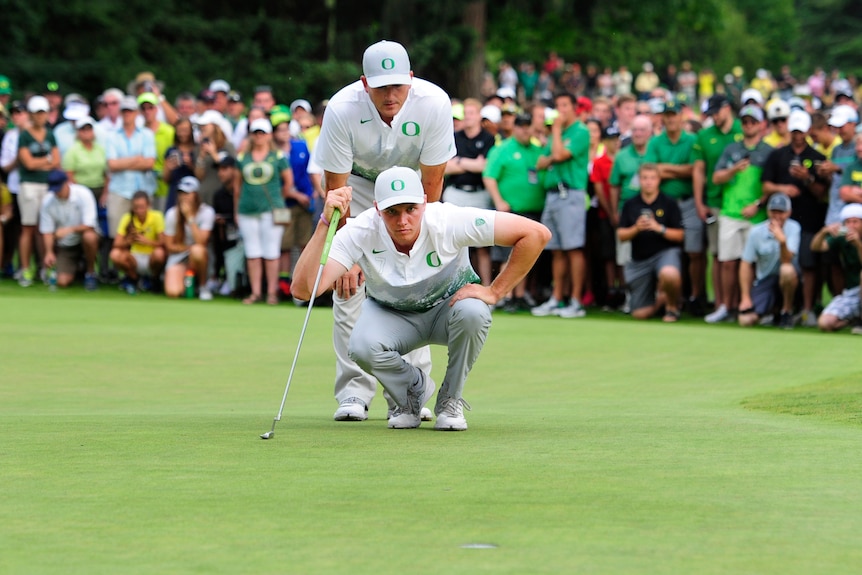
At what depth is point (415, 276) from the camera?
7.74 meters

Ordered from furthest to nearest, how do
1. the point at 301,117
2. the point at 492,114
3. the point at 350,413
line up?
the point at 301,117
the point at 492,114
the point at 350,413

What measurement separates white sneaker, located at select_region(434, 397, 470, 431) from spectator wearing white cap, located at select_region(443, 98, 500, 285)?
978 cm

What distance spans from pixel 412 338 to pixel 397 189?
3.37 feet

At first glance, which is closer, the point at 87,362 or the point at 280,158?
the point at 87,362

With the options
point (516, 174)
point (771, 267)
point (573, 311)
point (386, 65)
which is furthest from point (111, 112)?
point (386, 65)

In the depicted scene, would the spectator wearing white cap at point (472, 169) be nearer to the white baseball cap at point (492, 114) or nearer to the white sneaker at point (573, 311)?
the white baseball cap at point (492, 114)

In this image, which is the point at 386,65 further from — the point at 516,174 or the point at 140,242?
the point at 140,242

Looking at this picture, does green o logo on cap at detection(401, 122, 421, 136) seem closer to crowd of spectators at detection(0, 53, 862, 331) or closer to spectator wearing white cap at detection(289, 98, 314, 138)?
crowd of spectators at detection(0, 53, 862, 331)

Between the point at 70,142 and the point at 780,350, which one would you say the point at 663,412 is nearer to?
the point at 780,350

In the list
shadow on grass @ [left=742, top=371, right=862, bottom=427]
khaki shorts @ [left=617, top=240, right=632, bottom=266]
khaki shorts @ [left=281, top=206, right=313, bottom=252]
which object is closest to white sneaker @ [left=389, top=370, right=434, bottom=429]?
shadow on grass @ [left=742, top=371, right=862, bottom=427]

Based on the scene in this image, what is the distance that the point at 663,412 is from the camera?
899 cm

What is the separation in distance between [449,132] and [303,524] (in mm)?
3649

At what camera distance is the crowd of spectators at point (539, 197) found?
1584 cm

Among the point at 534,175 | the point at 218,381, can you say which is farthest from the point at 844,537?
the point at 534,175
